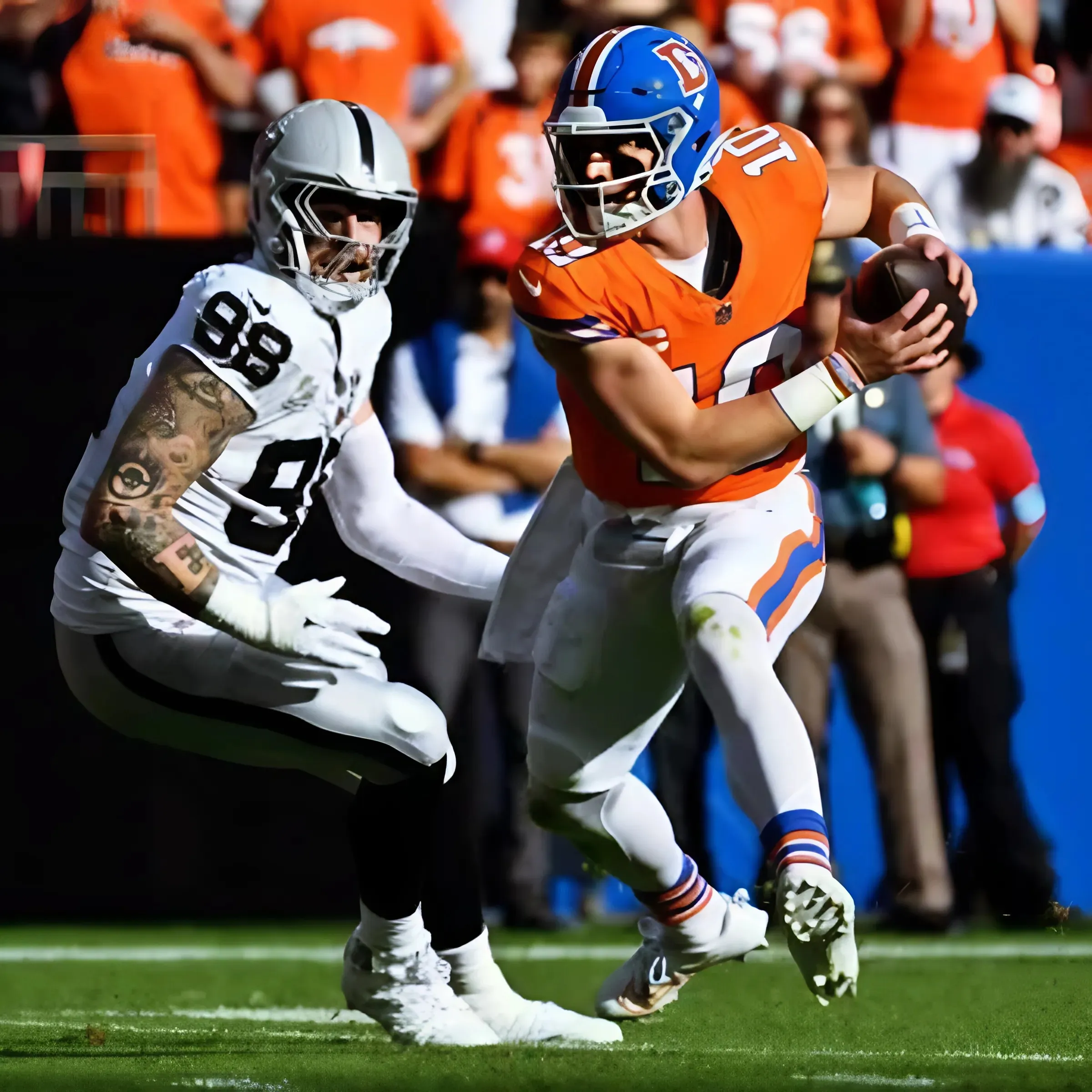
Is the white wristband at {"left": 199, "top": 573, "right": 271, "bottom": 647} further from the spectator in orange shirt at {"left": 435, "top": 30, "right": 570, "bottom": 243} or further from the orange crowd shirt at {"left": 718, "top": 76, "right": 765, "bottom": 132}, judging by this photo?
the orange crowd shirt at {"left": 718, "top": 76, "right": 765, "bottom": 132}

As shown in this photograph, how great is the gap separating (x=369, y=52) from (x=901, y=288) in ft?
11.4

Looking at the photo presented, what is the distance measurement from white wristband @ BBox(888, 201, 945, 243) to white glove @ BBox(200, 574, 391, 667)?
1335mm

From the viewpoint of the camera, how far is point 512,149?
6.43 meters

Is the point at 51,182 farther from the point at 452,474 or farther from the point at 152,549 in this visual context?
the point at 152,549

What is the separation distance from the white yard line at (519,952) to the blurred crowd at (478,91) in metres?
2.26

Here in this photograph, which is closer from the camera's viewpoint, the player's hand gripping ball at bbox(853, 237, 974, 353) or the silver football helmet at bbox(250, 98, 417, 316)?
the player's hand gripping ball at bbox(853, 237, 974, 353)

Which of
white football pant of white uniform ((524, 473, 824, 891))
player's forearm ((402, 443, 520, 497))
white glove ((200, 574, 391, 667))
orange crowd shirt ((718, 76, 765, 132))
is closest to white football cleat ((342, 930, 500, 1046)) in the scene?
white football pant of white uniform ((524, 473, 824, 891))

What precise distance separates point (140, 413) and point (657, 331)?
985mm

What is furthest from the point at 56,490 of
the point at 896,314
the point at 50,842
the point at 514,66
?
the point at 896,314

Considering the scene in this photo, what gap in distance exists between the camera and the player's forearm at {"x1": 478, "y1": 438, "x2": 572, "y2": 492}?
19.6ft

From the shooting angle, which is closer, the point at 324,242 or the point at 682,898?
the point at 324,242

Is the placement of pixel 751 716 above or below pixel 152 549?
below

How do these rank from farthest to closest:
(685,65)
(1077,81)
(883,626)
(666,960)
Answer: (1077,81) < (883,626) < (666,960) < (685,65)

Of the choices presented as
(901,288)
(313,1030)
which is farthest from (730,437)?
(313,1030)
